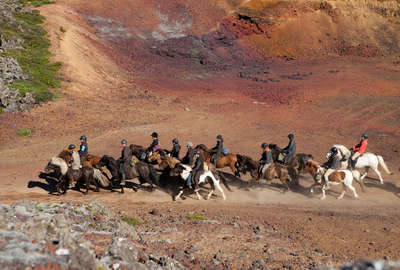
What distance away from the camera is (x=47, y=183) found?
1722 centimetres

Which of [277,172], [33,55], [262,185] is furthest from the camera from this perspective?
[33,55]

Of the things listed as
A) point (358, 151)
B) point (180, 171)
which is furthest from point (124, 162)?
point (358, 151)

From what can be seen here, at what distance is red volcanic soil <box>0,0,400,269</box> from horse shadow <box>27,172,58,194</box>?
0.48ft

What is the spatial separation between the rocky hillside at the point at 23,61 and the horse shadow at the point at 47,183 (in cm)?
1193

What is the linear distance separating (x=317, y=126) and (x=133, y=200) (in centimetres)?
1769

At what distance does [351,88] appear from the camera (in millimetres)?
36062

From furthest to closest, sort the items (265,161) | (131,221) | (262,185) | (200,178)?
(262,185) → (265,161) → (200,178) → (131,221)

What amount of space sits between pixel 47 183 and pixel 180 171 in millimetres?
7150

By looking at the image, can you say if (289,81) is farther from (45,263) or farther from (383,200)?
(45,263)

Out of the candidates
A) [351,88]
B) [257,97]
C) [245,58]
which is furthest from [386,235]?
[245,58]

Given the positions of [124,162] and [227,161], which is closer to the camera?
[124,162]

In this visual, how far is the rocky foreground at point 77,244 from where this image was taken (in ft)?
19.9

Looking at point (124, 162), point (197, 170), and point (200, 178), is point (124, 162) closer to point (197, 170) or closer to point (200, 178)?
point (197, 170)

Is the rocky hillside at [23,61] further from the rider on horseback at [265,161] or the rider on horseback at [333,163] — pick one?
the rider on horseback at [333,163]
